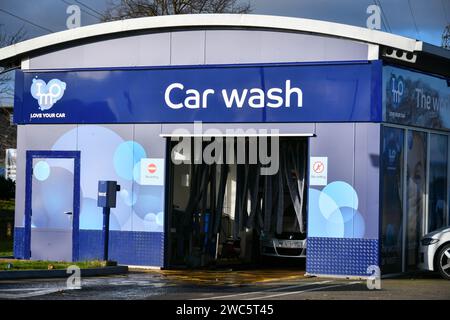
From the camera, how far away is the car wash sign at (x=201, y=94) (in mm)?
17984

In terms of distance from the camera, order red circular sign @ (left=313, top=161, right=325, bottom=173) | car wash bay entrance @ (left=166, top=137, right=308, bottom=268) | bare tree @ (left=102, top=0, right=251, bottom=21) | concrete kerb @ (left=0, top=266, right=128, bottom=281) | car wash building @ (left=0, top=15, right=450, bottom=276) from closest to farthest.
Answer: concrete kerb @ (left=0, top=266, right=128, bottom=281) < car wash building @ (left=0, top=15, right=450, bottom=276) < red circular sign @ (left=313, top=161, right=325, bottom=173) < car wash bay entrance @ (left=166, top=137, right=308, bottom=268) < bare tree @ (left=102, top=0, right=251, bottom=21)

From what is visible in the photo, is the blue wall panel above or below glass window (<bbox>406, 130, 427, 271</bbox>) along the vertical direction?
below

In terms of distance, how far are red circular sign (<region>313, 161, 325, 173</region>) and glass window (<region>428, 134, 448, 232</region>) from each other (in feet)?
11.3

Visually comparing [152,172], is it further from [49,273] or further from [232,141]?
[49,273]

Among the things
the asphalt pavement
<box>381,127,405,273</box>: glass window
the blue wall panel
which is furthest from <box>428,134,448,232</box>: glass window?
the blue wall panel

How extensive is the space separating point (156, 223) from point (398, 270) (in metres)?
5.27

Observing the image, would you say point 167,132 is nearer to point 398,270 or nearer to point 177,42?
point 177,42

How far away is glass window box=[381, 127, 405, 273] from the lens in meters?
18.1

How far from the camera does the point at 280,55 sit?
18.6 m

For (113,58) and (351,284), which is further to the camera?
(113,58)

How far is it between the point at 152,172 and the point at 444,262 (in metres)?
6.44

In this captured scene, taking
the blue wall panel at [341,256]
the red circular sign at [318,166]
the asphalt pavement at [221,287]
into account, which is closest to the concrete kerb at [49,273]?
the asphalt pavement at [221,287]

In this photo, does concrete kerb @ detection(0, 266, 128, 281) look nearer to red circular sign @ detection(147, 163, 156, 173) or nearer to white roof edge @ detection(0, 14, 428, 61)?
Answer: red circular sign @ detection(147, 163, 156, 173)

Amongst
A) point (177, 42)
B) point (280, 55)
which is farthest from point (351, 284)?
point (177, 42)
